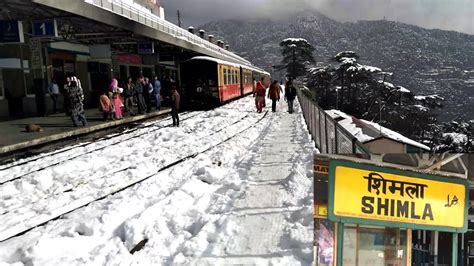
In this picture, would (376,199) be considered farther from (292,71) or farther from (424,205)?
(292,71)

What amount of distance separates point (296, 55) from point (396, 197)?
2.43 m

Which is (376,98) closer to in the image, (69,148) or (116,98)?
(69,148)

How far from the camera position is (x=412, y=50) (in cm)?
288

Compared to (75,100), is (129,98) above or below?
below

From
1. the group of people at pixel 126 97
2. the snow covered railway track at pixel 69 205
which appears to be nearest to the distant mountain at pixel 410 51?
the snow covered railway track at pixel 69 205

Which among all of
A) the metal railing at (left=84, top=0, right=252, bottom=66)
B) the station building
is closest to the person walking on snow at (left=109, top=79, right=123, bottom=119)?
the station building

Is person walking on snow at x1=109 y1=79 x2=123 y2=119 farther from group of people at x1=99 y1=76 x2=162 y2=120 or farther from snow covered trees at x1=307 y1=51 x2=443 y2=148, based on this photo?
snow covered trees at x1=307 y1=51 x2=443 y2=148

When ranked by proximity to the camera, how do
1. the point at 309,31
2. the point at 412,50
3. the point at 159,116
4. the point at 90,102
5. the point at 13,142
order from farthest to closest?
1. the point at 90,102
2. the point at 159,116
3. the point at 13,142
4. the point at 309,31
5. the point at 412,50

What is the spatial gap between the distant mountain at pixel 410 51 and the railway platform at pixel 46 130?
9.62 metres

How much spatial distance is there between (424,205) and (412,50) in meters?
1.46

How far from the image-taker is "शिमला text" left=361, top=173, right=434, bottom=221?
172cm

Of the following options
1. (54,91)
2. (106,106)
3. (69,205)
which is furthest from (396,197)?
(54,91)

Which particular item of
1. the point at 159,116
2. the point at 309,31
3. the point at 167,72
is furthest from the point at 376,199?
the point at 167,72

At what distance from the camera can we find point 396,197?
5.76 feet
